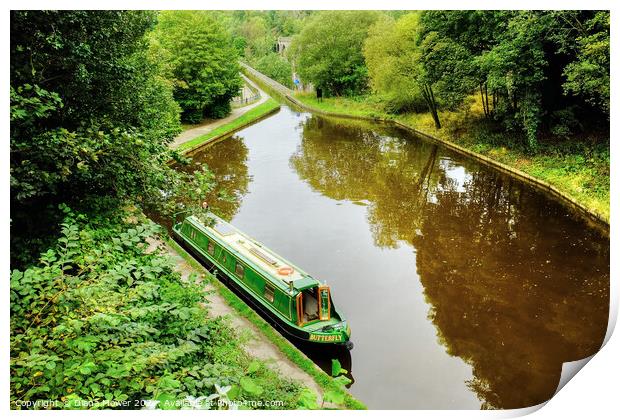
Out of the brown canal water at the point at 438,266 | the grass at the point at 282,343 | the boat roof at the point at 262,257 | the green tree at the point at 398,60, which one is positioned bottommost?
the brown canal water at the point at 438,266

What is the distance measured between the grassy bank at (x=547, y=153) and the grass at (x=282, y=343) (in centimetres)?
1249

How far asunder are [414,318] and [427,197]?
9.57 meters

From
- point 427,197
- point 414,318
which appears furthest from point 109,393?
point 427,197

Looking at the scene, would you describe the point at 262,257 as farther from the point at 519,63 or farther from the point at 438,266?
the point at 519,63

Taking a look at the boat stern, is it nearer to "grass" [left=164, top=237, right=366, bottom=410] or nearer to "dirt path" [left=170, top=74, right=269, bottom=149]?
"grass" [left=164, top=237, right=366, bottom=410]

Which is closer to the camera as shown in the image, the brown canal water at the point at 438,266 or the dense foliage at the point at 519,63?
the brown canal water at the point at 438,266

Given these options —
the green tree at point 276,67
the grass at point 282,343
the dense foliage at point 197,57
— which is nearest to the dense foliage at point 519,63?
the dense foliage at point 197,57

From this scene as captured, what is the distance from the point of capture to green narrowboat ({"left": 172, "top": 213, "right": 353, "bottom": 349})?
1005 centimetres

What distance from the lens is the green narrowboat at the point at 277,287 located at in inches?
396

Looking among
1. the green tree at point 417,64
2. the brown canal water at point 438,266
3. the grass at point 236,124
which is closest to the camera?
the brown canal water at point 438,266

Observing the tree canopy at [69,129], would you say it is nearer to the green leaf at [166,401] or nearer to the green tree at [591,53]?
the green leaf at [166,401]

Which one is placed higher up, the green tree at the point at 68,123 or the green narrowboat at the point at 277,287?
the green tree at the point at 68,123

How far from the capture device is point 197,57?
111 ft

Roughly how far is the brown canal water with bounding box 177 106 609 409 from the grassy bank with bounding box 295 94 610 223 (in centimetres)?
97
